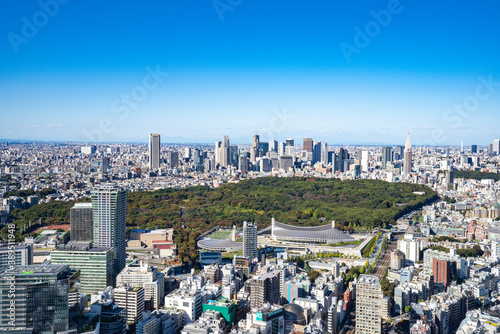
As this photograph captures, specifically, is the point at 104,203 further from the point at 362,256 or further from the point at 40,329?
the point at 362,256

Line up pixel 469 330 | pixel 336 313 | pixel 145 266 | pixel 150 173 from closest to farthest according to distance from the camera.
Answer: pixel 469 330
pixel 336 313
pixel 145 266
pixel 150 173

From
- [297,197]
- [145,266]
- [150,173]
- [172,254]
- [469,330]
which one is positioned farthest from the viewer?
[150,173]

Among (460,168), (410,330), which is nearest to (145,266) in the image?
(410,330)

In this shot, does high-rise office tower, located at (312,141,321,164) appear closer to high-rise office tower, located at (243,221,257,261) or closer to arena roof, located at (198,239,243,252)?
arena roof, located at (198,239,243,252)

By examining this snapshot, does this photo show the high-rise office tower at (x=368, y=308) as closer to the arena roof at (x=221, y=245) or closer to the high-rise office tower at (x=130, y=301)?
the high-rise office tower at (x=130, y=301)

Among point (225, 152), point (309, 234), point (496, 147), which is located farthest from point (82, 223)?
point (496, 147)

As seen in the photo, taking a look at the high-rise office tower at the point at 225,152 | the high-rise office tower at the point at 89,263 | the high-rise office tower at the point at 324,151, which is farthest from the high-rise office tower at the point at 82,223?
the high-rise office tower at the point at 324,151
